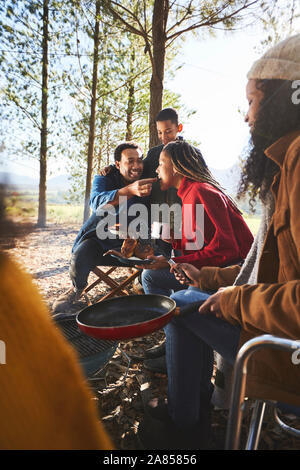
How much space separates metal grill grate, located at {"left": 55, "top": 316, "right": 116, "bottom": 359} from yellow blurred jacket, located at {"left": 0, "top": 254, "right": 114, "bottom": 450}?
141cm

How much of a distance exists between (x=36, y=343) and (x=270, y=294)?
763 mm

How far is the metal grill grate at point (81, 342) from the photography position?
6.62 ft

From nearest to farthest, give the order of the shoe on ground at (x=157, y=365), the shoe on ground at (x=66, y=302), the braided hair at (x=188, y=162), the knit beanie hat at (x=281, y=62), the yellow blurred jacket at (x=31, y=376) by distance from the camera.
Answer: the yellow blurred jacket at (x=31, y=376)
the knit beanie hat at (x=281, y=62)
the braided hair at (x=188, y=162)
the shoe on ground at (x=157, y=365)
the shoe on ground at (x=66, y=302)

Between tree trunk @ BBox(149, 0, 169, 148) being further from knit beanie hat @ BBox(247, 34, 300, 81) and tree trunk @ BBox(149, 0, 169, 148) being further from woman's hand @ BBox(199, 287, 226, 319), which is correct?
woman's hand @ BBox(199, 287, 226, 319)

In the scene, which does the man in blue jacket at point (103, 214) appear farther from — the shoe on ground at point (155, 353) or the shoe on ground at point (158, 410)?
the shoe on ground at point (158, 410)

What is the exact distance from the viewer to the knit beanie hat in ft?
3.61

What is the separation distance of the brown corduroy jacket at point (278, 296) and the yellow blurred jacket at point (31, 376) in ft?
2.17

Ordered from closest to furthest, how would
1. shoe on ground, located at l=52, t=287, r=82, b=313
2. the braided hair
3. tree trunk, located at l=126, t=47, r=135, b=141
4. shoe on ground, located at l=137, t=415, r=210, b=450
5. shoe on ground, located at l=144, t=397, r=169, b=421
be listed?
1. shoe on ground, located at l=137, t=415, r=210, b=450
2. shoe on ground, located at l=144, t=397, r=169, b=421
3. the braided hair
4. shoe on ground, located at l=52, t=287, r=82, b=313
5. tree trunk, located at l=126, t=47, r=135, b=141

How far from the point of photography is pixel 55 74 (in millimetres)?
9469

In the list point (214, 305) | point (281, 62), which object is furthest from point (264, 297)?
→ point (281, 62)

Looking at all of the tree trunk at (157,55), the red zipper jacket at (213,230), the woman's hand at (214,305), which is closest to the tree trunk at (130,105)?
the tree trunk at (157,55)

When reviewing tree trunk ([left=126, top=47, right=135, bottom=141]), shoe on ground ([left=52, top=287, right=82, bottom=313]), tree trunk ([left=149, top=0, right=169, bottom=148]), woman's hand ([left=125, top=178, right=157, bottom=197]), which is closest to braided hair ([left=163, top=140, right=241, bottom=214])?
woman's hand ([left=125, top=178, right=157, bottom=197])

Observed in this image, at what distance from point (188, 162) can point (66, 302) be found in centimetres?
236

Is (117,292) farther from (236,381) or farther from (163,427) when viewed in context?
(236,381)
